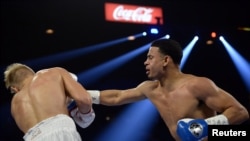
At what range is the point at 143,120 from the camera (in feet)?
27.0

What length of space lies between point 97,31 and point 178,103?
493 centimetres

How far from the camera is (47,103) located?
2.10m

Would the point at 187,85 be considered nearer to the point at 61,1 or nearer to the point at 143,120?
the point at 61,1

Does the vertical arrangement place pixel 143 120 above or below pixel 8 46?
below

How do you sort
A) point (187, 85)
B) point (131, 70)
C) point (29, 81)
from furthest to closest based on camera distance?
point (131, 70)
point (187, 85)
point (29, 81)

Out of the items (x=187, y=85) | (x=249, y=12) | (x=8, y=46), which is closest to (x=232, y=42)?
(x=249, y=12)

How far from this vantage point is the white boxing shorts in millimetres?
2047

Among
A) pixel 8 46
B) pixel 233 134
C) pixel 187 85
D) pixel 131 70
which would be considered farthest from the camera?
pixel 131 70

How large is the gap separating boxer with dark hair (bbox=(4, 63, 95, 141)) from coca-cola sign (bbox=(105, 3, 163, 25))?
4641mm

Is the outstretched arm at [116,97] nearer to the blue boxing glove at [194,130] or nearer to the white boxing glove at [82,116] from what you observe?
the white boxing glove at [82,116]

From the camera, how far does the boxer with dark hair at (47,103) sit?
2066 millimetres

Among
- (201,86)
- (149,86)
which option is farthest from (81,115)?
(201,86)

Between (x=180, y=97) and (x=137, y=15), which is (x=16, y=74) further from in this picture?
(x=137, y=15)

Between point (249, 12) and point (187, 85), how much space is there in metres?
5.38
